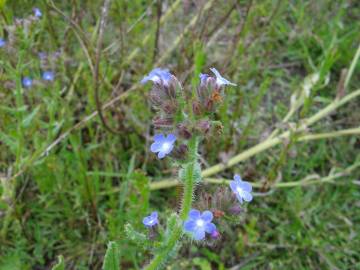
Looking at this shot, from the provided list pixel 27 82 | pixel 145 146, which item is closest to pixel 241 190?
pixel 145 146

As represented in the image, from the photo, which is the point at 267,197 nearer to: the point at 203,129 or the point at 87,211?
the point at 87,211

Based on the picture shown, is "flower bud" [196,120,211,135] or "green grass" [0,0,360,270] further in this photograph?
"green grass" [0,0,360,270]

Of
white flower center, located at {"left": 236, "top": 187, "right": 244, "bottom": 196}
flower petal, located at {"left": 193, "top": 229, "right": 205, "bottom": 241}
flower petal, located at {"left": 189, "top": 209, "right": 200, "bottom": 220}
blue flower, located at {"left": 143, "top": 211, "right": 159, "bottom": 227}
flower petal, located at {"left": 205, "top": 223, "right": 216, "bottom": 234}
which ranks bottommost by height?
flower petal, located at {"left": 193, "top": 229, "right": 205, "bottom": 241}

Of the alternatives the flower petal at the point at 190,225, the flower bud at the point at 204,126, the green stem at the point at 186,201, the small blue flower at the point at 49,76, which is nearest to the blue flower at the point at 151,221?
the green stem at the point at 186,201

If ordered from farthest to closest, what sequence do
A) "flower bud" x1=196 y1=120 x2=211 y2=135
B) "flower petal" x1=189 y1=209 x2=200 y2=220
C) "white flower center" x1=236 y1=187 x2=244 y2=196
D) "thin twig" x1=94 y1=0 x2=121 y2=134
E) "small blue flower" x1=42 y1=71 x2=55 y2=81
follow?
"small blue flower" x1=42 y1=71 x2=55 y2=81 < "thin twig" x1=94 y1=0 x2=121 y2=134 < "white flower center" x1=236 y1=187 x2=244 y2=196 < "flower petal" x1=189 y1=209 x2=200 y2=220 < "flower bud" x1=196 y1=120 x2=211 y2=135

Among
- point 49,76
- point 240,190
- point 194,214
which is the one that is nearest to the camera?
point 194,214

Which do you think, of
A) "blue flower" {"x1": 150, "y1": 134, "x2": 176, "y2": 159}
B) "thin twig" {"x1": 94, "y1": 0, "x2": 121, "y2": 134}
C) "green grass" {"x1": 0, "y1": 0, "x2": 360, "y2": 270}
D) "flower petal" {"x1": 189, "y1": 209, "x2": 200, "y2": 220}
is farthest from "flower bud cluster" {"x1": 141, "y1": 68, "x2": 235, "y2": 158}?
"thin twig" {"x1": 94, "y1": 0, "x2": 121, "y2": 134}

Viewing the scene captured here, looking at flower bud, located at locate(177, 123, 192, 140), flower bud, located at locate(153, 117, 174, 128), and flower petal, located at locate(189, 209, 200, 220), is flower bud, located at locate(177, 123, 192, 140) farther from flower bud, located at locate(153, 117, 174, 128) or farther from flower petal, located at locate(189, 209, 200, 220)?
flower petal, located at locate(189, 209, 200, 220)

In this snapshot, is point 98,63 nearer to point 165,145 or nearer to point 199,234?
point 165,145
